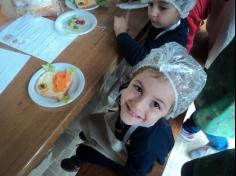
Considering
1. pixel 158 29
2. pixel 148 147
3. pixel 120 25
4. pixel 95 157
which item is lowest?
pixel 95 157

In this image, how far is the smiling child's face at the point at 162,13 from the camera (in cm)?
103

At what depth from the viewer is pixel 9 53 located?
91cm

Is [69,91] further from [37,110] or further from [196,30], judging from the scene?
[196,30]

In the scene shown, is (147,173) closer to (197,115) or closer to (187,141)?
(197,115)

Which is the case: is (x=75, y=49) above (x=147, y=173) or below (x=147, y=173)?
above

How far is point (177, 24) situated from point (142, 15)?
150mm

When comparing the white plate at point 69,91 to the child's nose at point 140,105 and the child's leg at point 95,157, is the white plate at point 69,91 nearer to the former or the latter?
the child's nose at point 140,105

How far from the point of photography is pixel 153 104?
2.54ft

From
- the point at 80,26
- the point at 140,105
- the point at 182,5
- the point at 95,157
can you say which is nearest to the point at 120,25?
the point at 80,26

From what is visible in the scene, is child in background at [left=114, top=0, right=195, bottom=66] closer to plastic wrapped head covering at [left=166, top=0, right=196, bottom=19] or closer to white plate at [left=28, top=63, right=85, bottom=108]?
plastic wrapped head covering at [left=166, top=0, right=196, bottom=19]

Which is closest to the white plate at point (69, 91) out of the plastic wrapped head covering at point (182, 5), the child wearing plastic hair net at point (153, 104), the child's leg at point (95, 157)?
the child wearing plastic hair net at point (153, 104)

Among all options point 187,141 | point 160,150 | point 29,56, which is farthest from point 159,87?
point 187,141

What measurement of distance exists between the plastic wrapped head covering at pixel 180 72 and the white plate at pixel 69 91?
0.22m

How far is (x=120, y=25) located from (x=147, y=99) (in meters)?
0.36
